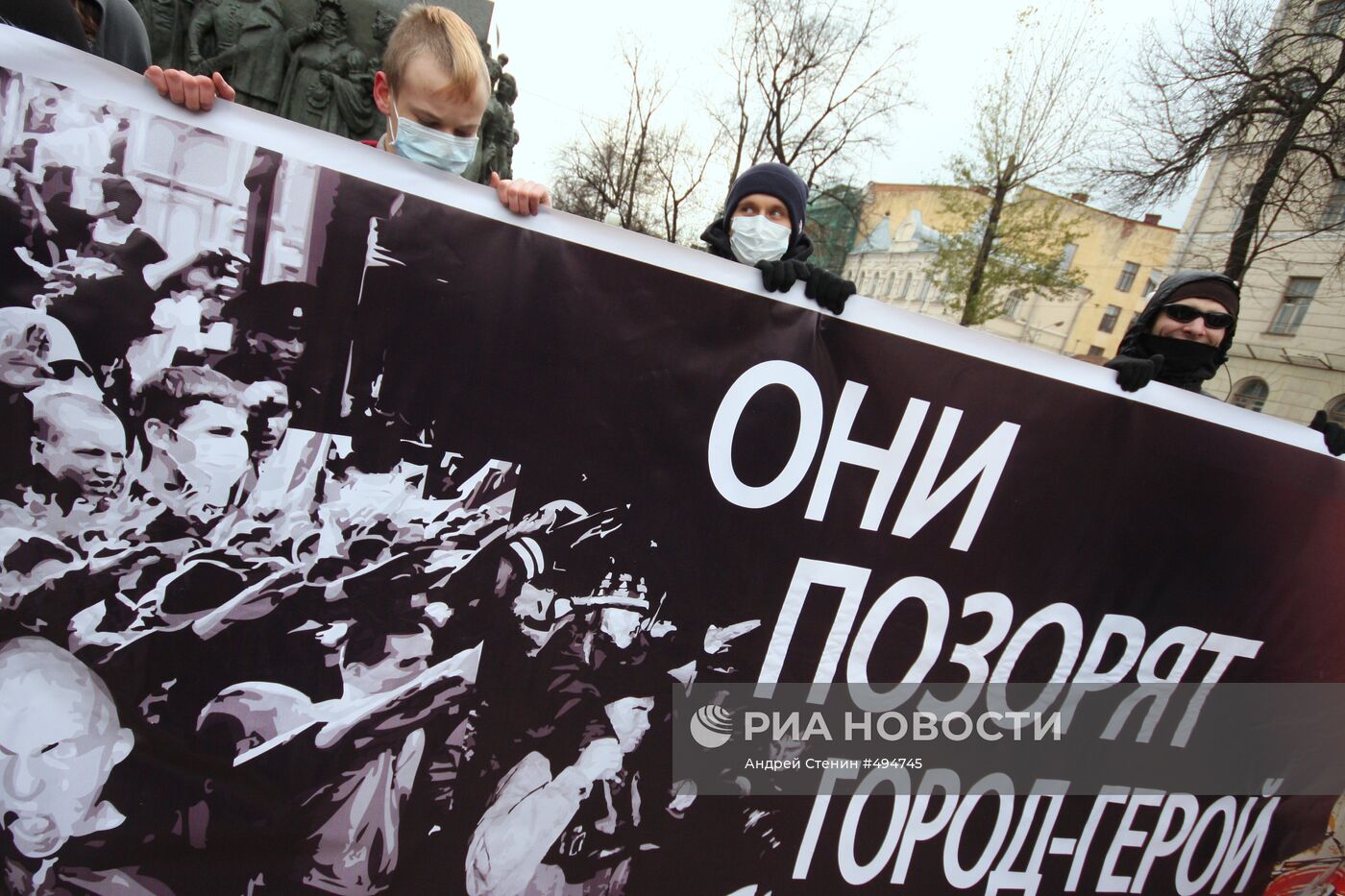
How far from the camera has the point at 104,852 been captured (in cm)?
126

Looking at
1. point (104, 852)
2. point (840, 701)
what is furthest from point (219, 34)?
point (840, 701)

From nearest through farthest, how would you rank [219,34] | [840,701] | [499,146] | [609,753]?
1. [609,753]
2. [840,701]
3. [219,34]
4. [499,146]

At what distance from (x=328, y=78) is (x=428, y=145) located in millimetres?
5458

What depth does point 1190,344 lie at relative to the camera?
2.12 meters

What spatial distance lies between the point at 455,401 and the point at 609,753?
0.80 meters

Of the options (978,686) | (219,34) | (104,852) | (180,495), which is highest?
(219,34)

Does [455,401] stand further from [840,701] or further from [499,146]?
[499,146]

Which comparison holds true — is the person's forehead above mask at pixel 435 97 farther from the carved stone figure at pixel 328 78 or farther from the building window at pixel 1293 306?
the building window at pixel 1293 306

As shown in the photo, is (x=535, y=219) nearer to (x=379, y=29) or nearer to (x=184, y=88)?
(x=184, y=88)

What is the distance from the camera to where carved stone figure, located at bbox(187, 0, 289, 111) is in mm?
5770

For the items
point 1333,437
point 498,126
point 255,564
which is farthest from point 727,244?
point 498,126

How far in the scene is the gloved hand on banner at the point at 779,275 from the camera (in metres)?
1.46

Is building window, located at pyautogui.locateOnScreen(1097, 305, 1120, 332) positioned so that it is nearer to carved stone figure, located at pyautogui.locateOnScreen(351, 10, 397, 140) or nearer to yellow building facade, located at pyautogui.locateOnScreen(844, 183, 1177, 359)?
yellow building facade, located at pyautogui.locateOnScreen(844, 183, 1177, 359)

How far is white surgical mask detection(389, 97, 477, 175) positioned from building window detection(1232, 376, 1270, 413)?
25702mm
